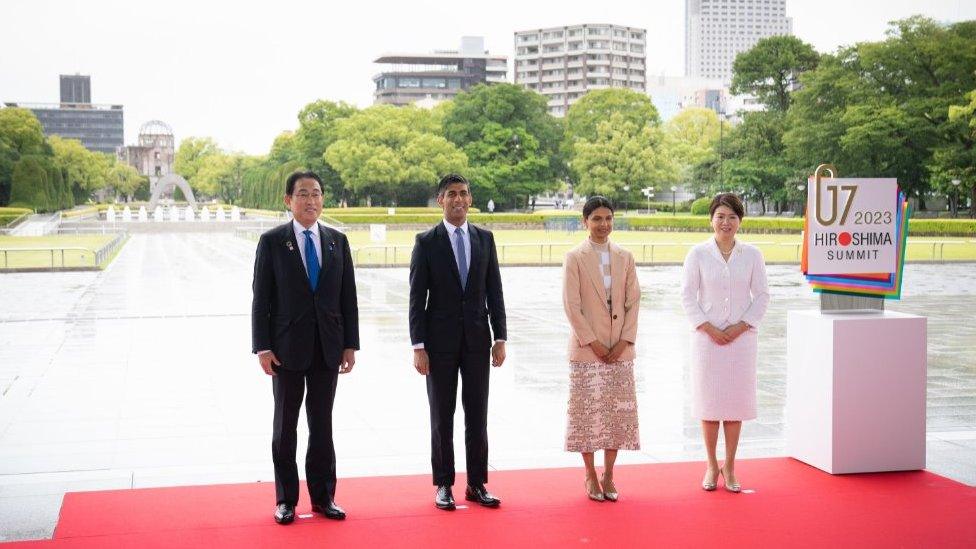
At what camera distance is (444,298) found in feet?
18.2

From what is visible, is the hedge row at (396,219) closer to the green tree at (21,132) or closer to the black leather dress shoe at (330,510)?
the green tree at (21,132)

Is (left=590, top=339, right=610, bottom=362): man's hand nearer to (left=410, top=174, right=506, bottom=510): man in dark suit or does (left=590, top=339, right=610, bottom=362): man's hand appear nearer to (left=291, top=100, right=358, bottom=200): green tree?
(left=410, top=174, right=506, bottom=510): man in dark suit

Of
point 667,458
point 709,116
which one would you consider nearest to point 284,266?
point 667,458

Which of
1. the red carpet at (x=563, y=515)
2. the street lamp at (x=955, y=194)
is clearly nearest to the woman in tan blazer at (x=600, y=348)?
the red carpet at (x=563, y=515)

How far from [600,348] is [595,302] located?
0.26 meters

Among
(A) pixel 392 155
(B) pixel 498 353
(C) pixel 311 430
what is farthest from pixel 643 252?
(A) pixel 392 155

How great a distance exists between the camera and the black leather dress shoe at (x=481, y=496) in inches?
219

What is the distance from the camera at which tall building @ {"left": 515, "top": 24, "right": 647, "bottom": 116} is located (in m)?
142

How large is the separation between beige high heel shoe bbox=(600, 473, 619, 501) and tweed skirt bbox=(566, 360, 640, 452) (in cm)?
18

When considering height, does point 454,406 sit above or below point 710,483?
above

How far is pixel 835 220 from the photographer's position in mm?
6531

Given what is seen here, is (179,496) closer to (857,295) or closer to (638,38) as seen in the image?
(857,295)

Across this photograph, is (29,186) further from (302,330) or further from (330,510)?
(330,510)

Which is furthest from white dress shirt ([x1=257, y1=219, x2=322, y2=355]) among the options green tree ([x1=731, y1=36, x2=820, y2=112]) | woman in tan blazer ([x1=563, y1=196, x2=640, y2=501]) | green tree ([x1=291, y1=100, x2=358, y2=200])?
green tree ([x1=291, y1=100, x2=358, y2=200])
